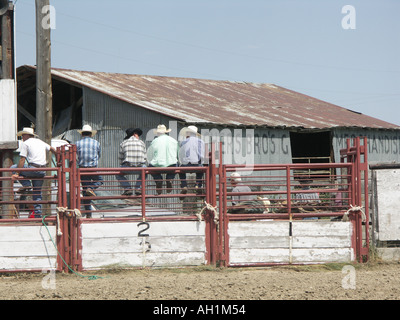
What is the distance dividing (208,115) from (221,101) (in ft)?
12.2

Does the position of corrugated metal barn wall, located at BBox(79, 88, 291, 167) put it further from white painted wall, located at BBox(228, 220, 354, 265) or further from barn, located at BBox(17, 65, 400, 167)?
white painted wall, located at BBox(228, 220, 354, 265)

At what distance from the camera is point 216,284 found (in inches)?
317

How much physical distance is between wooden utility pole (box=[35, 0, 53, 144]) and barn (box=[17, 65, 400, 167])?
5.22 meters

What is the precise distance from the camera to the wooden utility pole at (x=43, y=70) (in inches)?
494

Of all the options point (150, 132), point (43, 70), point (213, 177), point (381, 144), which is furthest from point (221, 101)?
point (213, 177)

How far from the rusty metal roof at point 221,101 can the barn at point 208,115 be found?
0.10 ft

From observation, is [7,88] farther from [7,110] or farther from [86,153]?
[86,153]

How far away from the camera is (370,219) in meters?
10.5

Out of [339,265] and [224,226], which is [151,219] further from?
[339,265]

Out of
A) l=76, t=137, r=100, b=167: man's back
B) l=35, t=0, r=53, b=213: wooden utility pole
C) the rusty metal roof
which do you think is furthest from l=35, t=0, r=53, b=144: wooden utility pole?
the rusty metal roof

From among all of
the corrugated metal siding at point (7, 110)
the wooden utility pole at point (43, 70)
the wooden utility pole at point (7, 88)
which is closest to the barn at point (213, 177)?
the wooden utility pole at point (43, 70)

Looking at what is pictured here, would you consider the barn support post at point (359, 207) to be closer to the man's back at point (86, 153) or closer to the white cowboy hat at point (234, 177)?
the white cowboy hat at point (234, 177)

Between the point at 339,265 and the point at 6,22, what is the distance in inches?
296
